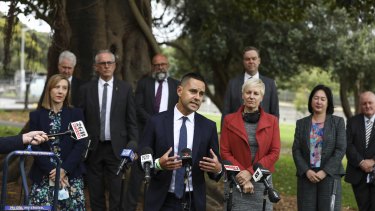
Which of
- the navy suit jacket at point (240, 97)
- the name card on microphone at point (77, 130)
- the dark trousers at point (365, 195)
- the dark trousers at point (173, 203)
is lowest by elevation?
the dark trousers at point (365, 195)

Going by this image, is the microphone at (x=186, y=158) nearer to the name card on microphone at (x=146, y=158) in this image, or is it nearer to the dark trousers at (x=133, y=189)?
the name card on microphone at (x=146, y=158)

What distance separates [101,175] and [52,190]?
1.38 m

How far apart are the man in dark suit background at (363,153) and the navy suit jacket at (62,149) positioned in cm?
378

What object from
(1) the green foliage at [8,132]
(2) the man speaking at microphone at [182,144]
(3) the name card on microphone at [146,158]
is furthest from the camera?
(1) the green foliage at [8,132]

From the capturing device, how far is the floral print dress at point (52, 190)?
690 centimetres

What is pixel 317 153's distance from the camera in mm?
7824

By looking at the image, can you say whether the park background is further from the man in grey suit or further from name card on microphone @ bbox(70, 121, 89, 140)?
name card on microphone @ bbox(70, 121, 89, 140)

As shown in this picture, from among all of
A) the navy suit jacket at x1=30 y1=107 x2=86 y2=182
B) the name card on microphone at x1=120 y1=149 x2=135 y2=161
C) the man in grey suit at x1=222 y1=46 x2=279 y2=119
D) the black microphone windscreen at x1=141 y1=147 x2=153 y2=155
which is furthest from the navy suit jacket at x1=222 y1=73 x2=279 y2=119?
the black microphone windscreen at x1=141 y1=147 x2=153 y2=155

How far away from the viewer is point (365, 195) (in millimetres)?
8648

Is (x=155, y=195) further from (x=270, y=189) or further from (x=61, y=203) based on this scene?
(x=61, y=203)

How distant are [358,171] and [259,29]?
18.9m

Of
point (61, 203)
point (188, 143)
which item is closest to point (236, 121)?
point (188, 143)

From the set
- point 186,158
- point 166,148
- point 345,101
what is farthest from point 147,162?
point 345,101

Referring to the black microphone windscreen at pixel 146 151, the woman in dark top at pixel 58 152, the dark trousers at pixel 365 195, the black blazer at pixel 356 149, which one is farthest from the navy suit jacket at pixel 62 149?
the dark trousers at pixel 365 195
